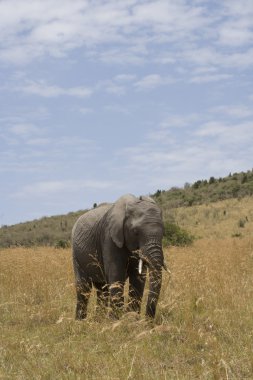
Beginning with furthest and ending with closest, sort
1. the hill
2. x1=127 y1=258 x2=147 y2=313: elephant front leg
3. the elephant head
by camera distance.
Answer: the hill, x1=127 y1=258 x2=147 y2=313: elephant front leg, the elephant head

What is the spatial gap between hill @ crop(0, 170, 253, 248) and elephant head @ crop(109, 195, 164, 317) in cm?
2322

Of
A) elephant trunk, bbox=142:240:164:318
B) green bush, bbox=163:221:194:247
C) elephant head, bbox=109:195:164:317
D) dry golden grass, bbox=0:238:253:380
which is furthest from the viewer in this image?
green bush, bbox=163:221:194:247

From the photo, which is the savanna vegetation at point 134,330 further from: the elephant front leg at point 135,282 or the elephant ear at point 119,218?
the elephant ear at point 119,218

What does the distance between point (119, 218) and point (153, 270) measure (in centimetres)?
97

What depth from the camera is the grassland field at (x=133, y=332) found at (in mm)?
4742

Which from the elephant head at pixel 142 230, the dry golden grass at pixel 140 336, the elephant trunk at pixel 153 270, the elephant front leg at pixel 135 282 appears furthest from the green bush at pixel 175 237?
the elephant trunk at pixel 153 270

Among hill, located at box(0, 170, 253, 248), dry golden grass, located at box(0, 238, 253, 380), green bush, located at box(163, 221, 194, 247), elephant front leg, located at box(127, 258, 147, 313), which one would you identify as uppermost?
hill, located at box(0, 170, 253, 248)

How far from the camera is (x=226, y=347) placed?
5.59 m

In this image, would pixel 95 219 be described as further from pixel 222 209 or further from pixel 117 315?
pixel 222 209

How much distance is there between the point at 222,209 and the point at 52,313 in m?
33.8

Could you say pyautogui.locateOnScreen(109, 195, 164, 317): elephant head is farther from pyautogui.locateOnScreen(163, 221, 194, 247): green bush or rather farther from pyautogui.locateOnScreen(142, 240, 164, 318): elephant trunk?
pyautogui.locateOnScreen(163, 221, 194, 247): green bush

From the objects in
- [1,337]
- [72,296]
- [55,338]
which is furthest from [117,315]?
[72,296]

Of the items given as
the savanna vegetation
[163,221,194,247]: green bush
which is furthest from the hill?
the savanna vegetation

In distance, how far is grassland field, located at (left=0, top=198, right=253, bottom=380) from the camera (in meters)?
4.74
